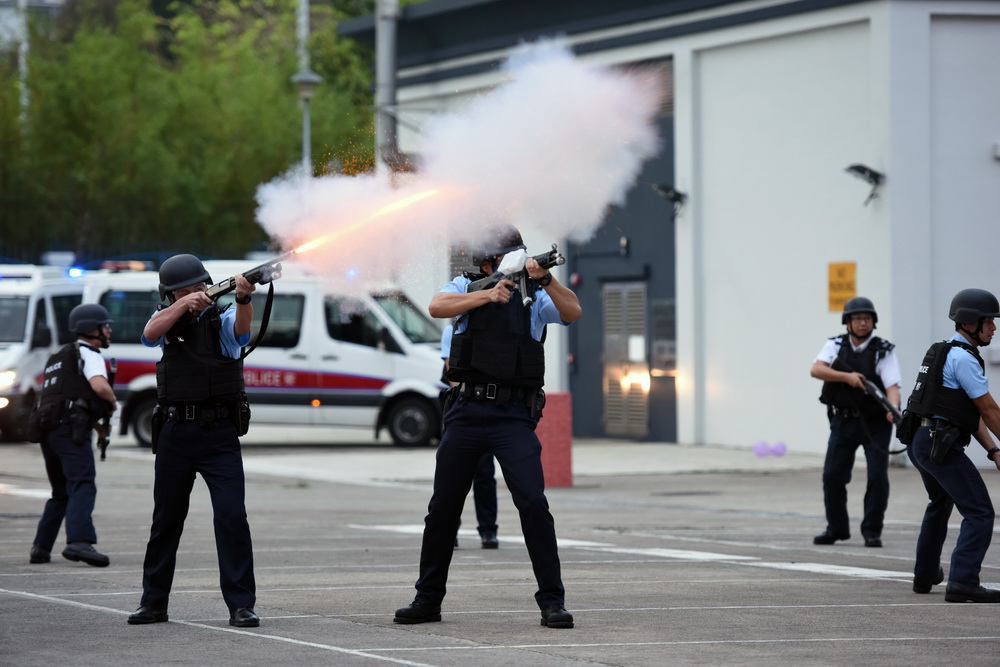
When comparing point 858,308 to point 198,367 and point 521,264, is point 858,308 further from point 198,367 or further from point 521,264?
point 198,367

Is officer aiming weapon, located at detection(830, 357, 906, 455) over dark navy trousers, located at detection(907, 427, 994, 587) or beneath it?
over

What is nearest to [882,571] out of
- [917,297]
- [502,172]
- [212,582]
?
[502,172]

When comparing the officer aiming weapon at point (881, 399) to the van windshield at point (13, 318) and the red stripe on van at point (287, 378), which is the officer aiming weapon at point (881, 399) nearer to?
the red stripe on van at point (287, 378)

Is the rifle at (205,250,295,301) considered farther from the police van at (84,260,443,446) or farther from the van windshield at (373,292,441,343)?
the van windshield at (373,292,441,343)

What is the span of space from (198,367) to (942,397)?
14.2 ft

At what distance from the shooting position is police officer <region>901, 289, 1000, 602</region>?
9.21 m

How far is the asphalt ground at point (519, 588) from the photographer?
755 centimetres

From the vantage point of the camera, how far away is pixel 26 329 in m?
23.4

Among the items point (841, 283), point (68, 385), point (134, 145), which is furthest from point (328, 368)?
point (134, 145)

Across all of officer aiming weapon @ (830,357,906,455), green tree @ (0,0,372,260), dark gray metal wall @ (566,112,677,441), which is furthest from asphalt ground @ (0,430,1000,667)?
green tree @ (0,0,372,260)

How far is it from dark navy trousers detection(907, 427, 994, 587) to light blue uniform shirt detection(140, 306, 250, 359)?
401 cm

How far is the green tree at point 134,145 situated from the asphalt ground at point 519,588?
16.0m

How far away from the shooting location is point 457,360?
830 centimetres

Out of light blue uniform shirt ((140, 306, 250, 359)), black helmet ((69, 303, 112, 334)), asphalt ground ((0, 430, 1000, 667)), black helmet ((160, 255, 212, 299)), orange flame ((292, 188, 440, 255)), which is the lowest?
asphalt ground ((0, 430, 1000, 667))
